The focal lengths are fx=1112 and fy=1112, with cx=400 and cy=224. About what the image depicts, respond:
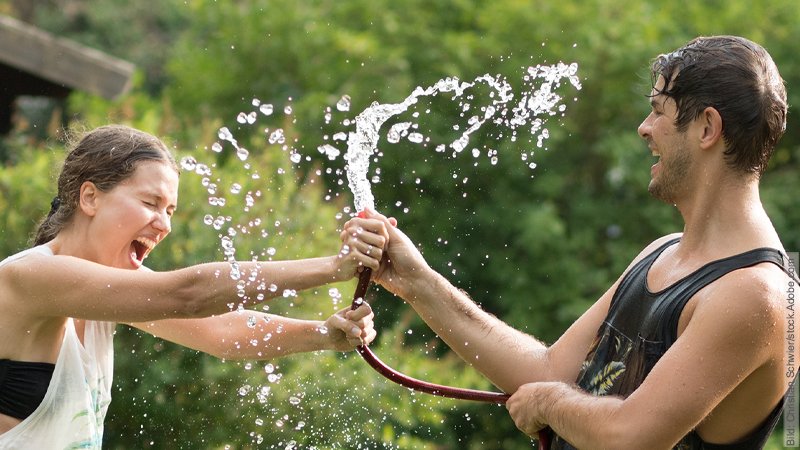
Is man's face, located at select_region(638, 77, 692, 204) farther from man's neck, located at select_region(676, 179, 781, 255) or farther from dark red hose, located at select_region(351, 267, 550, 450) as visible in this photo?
dark red hose, located at select_region(351, 267, 550, 450)

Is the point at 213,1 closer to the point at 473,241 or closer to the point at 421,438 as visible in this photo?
the point at 473,241

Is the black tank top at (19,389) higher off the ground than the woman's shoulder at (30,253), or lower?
lower

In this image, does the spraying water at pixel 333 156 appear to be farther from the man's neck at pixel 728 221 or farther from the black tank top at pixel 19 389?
the man's neck at pixel 728 221

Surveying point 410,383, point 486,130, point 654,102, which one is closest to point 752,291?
point 654,102

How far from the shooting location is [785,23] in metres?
9.45

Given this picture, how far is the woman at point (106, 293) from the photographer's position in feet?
10.4

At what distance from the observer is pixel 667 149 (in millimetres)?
3049

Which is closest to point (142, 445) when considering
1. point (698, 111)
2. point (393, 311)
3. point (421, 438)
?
point (421, 438)

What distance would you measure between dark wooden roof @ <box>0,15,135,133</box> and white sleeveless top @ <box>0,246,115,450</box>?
512 cm

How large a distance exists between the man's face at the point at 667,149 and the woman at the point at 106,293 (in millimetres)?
881

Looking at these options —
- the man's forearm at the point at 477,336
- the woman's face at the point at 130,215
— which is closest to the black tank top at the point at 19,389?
the woman's face at the point at 130,215

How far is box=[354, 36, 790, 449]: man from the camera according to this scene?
8.92 ft

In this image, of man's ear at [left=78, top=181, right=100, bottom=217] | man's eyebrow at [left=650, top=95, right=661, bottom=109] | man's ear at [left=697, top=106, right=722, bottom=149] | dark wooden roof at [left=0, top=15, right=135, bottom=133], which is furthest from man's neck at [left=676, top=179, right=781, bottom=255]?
dark wooden roof at [left=0, top=15, right=135, bottom=133]

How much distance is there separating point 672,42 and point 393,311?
3246 millimetres
